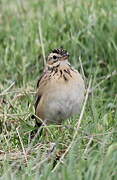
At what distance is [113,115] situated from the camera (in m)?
6.90

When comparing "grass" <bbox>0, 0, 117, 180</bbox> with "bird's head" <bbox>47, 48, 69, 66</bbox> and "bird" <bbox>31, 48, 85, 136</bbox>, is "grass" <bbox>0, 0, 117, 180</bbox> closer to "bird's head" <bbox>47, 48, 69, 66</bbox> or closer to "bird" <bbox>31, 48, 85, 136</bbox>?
"bird" <bbox>31, 48, 85, 136</bbox>

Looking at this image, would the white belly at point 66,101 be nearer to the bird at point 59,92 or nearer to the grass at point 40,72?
the bird at point 59,92

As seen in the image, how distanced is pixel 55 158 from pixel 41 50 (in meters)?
3.22

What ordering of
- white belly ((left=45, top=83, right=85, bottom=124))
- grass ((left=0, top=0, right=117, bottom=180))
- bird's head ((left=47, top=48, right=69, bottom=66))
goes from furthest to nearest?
bird's head ((left=47, top=48, right=69, bottom=66)), white belly ((left=45, top=83, right=85, bottom=124)), grass ((left=0, top=0, right=117, bottom=180))

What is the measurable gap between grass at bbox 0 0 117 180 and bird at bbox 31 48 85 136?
146mm

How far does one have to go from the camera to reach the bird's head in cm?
680

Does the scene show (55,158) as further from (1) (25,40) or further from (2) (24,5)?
(2) (24,5)

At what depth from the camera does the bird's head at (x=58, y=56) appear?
6801 mm

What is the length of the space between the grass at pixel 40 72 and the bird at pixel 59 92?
15cm

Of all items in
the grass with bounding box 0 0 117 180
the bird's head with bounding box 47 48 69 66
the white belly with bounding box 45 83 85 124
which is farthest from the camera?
the bird's head with bounding box 47 48 69 66

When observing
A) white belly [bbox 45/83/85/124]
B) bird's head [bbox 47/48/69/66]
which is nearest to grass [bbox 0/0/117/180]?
white belly [bbox 45/83/85/124]

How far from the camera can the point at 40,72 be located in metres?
8.70

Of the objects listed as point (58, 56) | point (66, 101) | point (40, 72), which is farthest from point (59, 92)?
point (40, 72)

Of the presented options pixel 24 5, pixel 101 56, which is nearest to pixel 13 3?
pixel 24 5
